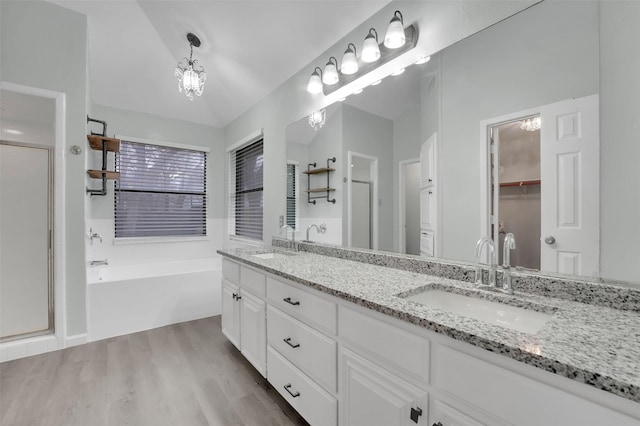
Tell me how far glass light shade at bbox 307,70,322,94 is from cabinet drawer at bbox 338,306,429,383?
1.82m

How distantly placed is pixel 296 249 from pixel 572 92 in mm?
2107

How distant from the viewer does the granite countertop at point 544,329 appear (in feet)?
1.94

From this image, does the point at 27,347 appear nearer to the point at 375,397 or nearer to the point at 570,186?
the point at 375,397

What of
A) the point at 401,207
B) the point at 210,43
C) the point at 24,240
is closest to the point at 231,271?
the point at 401,207

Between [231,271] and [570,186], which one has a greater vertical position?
[570,186]

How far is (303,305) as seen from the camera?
140 centimetres

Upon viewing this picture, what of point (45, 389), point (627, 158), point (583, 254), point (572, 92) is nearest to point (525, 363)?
point (583, 254)

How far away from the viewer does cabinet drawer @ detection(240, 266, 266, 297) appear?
5.89ft

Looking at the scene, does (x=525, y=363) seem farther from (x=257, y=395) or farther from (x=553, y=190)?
(x=257, y=395)

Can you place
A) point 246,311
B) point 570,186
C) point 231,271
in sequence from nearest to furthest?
point 570,186 < point 246,311 < point 231,271

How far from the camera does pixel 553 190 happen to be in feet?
3.69

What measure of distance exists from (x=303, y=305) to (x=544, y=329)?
0.95 meters

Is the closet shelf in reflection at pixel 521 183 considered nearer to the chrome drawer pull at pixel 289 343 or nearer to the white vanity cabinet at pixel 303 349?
the white vanity cabinet at pixel 303 349

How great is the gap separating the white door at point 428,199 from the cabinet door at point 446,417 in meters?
0.82
